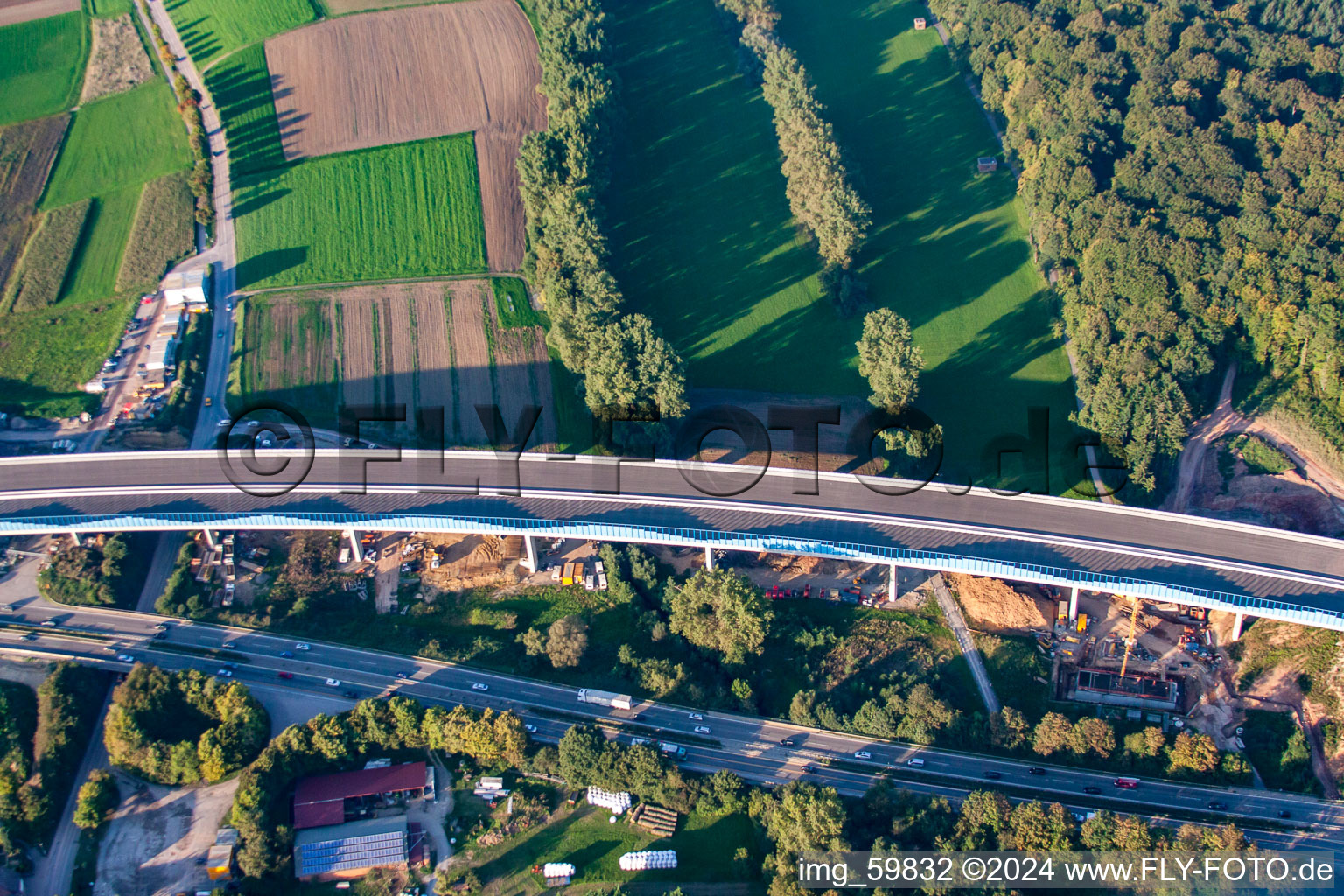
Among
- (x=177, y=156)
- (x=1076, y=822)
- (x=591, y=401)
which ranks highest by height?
(x=177, y=156)

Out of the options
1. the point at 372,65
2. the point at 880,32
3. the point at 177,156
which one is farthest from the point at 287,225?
the point at 880,32

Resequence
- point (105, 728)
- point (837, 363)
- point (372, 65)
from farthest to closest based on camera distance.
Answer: point (372, 65) → point (837, 363) → point (105, 728)

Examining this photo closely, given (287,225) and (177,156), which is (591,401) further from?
(177,156)

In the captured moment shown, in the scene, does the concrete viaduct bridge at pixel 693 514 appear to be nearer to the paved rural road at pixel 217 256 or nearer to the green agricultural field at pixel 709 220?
the paved rural road at pixel 217 256

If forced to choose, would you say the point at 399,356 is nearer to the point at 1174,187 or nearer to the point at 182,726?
the point at 182,726

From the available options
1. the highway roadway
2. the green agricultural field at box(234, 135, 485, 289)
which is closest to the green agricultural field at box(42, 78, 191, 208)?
the green agricultural field at box(234, 135, 485, 289)

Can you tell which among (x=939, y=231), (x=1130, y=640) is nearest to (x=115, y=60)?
(x=939, y=231)
